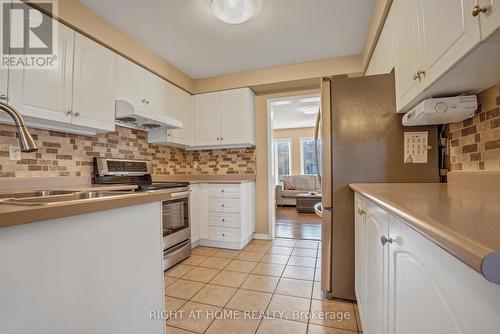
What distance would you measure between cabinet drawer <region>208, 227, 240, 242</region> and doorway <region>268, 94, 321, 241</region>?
671 millimetres

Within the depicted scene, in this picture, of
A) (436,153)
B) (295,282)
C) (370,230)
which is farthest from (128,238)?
(436,153)

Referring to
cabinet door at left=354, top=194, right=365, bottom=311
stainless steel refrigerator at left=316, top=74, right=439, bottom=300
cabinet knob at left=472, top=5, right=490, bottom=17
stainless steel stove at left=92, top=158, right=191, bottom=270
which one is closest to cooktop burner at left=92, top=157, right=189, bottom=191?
stainless steel stove at left=92, top=158, right=191, bottom=270

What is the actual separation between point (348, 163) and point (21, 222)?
1.65 meters

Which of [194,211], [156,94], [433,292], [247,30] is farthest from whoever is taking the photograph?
[194,211]

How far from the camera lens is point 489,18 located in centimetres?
64

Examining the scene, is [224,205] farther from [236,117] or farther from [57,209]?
[57,209]

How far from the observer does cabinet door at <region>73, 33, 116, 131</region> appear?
5.89 ft

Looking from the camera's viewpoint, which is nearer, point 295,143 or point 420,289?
point 420,289

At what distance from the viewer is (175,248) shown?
92.3 inches

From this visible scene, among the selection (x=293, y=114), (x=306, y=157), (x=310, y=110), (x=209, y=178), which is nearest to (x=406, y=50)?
(x=209, y=178)

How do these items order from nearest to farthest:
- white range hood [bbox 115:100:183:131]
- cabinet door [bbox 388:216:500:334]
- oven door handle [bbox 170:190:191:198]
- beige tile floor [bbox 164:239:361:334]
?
cabinet door [bbox 388:216:500:334] → beige tile floor [bbox 164:239:361:334] → white range hood [bbox 115:100:183:131] → oven door handle [bbox 170:190:191:198]

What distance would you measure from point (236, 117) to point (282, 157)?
14.8ft

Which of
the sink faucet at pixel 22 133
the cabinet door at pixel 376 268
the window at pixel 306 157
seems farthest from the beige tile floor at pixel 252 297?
the window at pixel 306 157

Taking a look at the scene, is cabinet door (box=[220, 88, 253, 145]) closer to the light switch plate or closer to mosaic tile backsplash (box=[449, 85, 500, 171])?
the light switch plate
